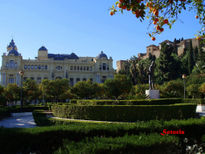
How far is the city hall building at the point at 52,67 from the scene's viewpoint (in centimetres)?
7219

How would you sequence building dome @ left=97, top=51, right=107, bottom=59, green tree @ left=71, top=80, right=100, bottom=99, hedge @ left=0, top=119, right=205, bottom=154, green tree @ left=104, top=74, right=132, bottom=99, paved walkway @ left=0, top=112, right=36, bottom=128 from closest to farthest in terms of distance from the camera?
hedge @ left=0, top=119, right=205, bottom=154 → paved walkway @ left=0, top=112, right=36, bottom=128 → green tree @ left=104, top=74, right=132, bottom=99 → green tree @ left=71, top=80, right=100, bottom=99 → building dome @ left=97, top=51, right=107, bottom=59

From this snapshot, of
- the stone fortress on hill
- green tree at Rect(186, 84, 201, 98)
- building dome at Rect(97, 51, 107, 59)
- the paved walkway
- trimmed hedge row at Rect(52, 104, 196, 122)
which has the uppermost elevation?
the stone fortress on hill

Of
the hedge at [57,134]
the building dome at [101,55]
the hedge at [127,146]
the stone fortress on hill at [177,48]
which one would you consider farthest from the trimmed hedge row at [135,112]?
the building dome at [101,55]

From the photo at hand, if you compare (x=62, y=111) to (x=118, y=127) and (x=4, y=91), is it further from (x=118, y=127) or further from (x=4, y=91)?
(x=4, y=91)

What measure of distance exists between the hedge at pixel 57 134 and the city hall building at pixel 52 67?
69.2 metres

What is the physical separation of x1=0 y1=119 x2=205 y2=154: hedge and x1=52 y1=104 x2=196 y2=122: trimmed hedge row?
20.8 ft

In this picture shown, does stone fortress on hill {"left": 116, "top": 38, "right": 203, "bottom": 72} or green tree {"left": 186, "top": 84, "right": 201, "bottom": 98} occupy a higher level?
stone fortress on hill {"left": 116, "top": 38, "right": 203, "bottom": 72}

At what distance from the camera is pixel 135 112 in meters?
15.2

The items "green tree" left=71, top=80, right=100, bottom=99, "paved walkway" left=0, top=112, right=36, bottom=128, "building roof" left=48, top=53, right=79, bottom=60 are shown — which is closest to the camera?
"paved walkway" left=0, top=112, right=36, bottom=128

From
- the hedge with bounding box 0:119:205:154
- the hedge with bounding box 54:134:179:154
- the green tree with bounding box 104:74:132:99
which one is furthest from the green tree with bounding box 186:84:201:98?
the hedge with bounding box 54:134:179:154

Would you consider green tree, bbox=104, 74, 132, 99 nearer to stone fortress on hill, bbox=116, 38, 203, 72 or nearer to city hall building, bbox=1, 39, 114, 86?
stone fortress on hill, bbox=116, 38, 203, 72

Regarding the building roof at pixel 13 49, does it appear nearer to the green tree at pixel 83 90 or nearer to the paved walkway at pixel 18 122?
the green tree at pixel 83 90

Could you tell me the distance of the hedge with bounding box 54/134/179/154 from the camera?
16.4 feet

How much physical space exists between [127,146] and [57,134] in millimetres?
Result: 3156
